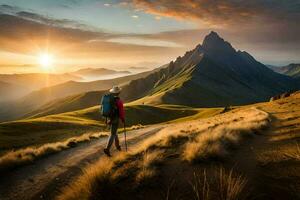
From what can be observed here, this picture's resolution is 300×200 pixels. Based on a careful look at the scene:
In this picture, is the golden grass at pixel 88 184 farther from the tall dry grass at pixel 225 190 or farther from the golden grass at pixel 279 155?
the golden grass at pixel 279 155

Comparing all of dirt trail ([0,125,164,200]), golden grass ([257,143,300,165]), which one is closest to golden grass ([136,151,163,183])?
dirt trail ([0,125,164,200])

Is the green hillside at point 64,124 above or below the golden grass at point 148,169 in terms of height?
below

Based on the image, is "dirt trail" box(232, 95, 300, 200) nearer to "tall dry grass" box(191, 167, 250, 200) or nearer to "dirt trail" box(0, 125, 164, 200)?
"tall dry grass" box(191, 167, 250, 200)

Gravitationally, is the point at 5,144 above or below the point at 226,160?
below

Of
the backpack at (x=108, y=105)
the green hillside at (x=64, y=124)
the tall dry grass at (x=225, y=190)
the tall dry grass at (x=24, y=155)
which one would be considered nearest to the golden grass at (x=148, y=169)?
the tall dry grass at (x=225, y=190)

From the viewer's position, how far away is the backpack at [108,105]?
16531mm

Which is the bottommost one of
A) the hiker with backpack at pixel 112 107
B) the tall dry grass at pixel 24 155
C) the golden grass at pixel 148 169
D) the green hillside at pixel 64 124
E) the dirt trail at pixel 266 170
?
the green hillside at pixel 64 124

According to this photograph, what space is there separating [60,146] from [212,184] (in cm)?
1595

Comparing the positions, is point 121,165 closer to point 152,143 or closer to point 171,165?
point 171,165

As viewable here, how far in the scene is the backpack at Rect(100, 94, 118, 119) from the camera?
16.5 metres

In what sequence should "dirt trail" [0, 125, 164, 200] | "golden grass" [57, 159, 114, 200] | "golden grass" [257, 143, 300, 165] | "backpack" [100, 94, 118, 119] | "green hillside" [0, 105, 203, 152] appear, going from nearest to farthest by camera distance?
"golden grass" [57, 159, 114, 200] → "golden grass" [257, 143, 300, 165] → "dirt trail" [0, 125, 164, 200] → "backpack" [100, 94, 118, 119] → "green hillside" [0, 105, 203, 152]

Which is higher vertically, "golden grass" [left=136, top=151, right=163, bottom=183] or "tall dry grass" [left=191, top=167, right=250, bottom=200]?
"tall dry grass" [left=191, top=167, right=250, bottom=200]

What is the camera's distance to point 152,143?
17078 millimetres

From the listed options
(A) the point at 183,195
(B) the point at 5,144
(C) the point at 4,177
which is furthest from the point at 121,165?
(B) the point at 5,144
